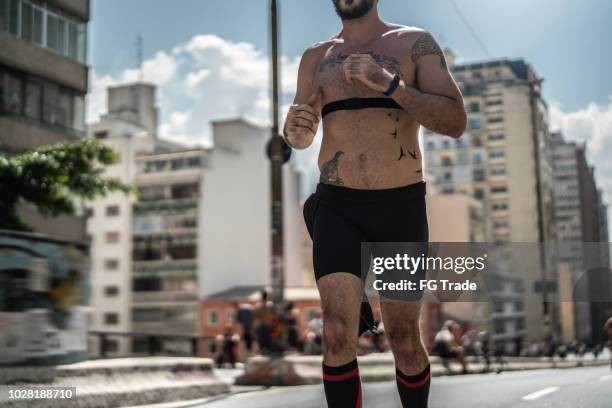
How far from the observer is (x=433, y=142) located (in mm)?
110625

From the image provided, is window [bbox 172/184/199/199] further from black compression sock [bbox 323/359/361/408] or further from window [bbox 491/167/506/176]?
black compression sock [bbox 323/359/361/408]

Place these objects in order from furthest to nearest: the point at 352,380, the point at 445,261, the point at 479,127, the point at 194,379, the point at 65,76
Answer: the point at 479,127
the point at 65,76
the point at 194,379
the point at 445,261
the point at 352,380

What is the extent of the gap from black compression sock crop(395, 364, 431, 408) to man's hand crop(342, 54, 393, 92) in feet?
3.70

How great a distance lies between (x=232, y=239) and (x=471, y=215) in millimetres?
23105

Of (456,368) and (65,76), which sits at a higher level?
(65,76)

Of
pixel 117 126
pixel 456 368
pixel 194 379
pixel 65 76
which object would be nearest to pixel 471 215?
pixel 117 126

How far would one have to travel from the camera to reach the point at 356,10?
3973 mm

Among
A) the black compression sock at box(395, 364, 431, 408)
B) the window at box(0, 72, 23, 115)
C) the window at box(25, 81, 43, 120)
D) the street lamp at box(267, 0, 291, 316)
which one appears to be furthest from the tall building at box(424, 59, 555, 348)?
the black compression sock at box(395, 364, 431, 408)

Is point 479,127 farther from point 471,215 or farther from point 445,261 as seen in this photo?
point 445,261

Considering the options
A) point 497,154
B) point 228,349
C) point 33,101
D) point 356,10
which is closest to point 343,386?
point 356,10

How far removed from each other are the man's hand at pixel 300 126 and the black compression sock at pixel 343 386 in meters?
0.87

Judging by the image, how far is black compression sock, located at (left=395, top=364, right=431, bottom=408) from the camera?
149 inches

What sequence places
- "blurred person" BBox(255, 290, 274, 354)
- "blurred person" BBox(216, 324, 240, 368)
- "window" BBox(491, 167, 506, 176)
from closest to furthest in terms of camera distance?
"blurred person" BBox(255, 290, 274, 354) → "blurred person" BBox(216, 324, 240, 368) → "window" BBox(491, 167, 506, 176)

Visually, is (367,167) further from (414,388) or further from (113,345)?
(113,345)
